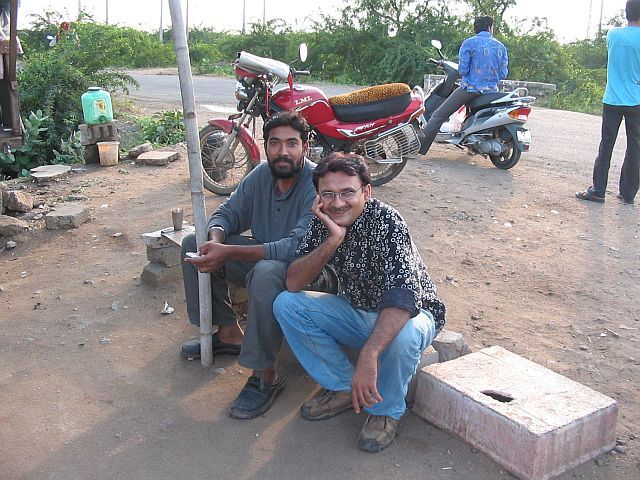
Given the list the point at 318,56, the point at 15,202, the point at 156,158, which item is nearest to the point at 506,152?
the point at 156,158

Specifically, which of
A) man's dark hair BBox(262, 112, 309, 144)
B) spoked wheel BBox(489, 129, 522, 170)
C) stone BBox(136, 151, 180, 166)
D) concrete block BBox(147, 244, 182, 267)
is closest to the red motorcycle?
stone BBox(136, 151, 180, 166)

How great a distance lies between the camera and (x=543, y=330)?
385cm

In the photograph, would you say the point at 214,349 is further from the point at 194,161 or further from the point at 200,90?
the point at 200,90

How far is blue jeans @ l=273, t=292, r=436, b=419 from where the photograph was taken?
2785mm

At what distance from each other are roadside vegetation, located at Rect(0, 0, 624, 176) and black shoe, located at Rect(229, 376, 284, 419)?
5627 mm

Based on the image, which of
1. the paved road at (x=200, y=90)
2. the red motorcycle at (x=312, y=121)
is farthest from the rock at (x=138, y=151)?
the paved road at (x=200, y=90)

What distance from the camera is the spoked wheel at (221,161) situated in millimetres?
6035

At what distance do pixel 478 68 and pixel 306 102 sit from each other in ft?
8.12

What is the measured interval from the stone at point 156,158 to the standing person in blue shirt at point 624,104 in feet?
13.5

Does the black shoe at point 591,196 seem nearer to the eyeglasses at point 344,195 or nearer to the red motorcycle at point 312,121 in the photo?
the red motorcycle at point 312,121

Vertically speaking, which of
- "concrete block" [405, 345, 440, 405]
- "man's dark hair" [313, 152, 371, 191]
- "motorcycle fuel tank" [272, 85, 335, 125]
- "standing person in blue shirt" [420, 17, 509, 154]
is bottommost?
"concrete block" [405, 345, 440, 405]

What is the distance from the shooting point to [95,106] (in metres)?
7.61

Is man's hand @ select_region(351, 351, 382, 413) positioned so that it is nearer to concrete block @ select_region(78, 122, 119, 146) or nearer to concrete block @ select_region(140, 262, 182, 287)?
concrete block @ select_region(140, 262, 182, 287)

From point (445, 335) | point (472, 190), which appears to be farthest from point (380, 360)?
point (472, 190)
